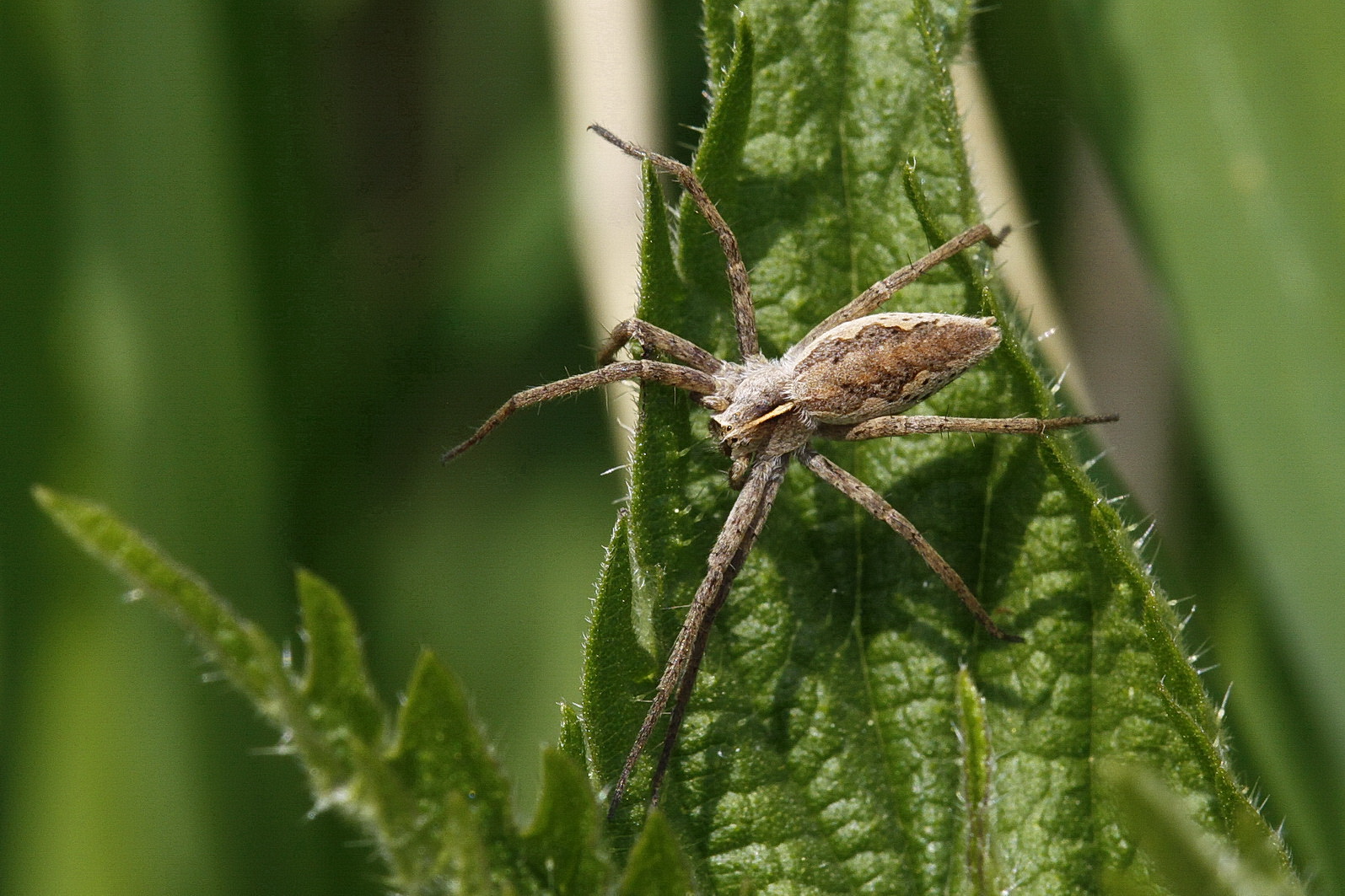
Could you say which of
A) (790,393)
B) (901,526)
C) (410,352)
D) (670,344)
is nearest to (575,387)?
(670,344)

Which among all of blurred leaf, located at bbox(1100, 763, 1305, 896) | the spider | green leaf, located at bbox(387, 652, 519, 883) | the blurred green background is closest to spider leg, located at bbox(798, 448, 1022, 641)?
the spider

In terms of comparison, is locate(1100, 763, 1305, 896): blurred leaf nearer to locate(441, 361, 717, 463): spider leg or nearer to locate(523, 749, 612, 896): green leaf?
locate(523, 749, 612, 896): green leaf

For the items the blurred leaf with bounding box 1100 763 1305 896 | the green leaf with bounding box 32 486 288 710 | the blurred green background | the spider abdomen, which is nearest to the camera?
the blurred leaf with bounding box 1100 763 1305 896

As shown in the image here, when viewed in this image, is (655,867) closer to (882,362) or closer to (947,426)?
(947,426)

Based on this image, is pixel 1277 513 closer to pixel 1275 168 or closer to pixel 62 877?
pixel 1275 168

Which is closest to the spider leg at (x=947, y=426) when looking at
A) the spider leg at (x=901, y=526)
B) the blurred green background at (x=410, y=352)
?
the spider leg at (x=901, y=526)

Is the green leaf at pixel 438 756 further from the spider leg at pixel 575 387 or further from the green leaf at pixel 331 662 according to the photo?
the spider leg at pixel 575 387

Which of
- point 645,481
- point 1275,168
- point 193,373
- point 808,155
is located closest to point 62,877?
point 193,373
